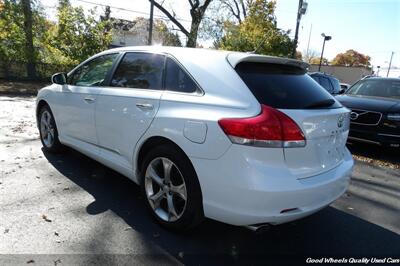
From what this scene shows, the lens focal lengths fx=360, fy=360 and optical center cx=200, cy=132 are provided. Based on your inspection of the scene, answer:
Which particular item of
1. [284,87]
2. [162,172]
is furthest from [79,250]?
[284,87]

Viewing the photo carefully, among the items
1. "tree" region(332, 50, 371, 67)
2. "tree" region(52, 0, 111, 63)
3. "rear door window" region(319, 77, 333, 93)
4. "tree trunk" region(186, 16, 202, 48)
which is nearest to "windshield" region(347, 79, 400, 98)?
"rear door window" region(319, 77, 333, 93)

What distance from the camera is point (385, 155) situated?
24.1ft

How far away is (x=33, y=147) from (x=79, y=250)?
345 cm

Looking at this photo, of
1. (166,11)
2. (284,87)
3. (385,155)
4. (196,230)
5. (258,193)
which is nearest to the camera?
(258,193)

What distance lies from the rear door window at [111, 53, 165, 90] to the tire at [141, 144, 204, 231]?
28.2 inches

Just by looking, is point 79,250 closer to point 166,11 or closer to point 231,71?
point 231,71

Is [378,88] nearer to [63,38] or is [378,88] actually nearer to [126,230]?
[126,230]

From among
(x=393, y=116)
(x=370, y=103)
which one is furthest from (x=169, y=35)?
(x=393, y=116)

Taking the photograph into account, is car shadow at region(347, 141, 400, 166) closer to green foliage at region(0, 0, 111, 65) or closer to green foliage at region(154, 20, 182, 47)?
green foliage at region(0, 0, 111, 65)

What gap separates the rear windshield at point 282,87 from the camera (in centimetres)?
295

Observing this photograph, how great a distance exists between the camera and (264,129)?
270 cm

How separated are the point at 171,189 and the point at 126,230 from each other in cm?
58

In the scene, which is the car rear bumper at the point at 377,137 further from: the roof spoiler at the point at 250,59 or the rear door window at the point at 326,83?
the rear door window at the point at 326,83

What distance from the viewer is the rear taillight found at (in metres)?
2.70
